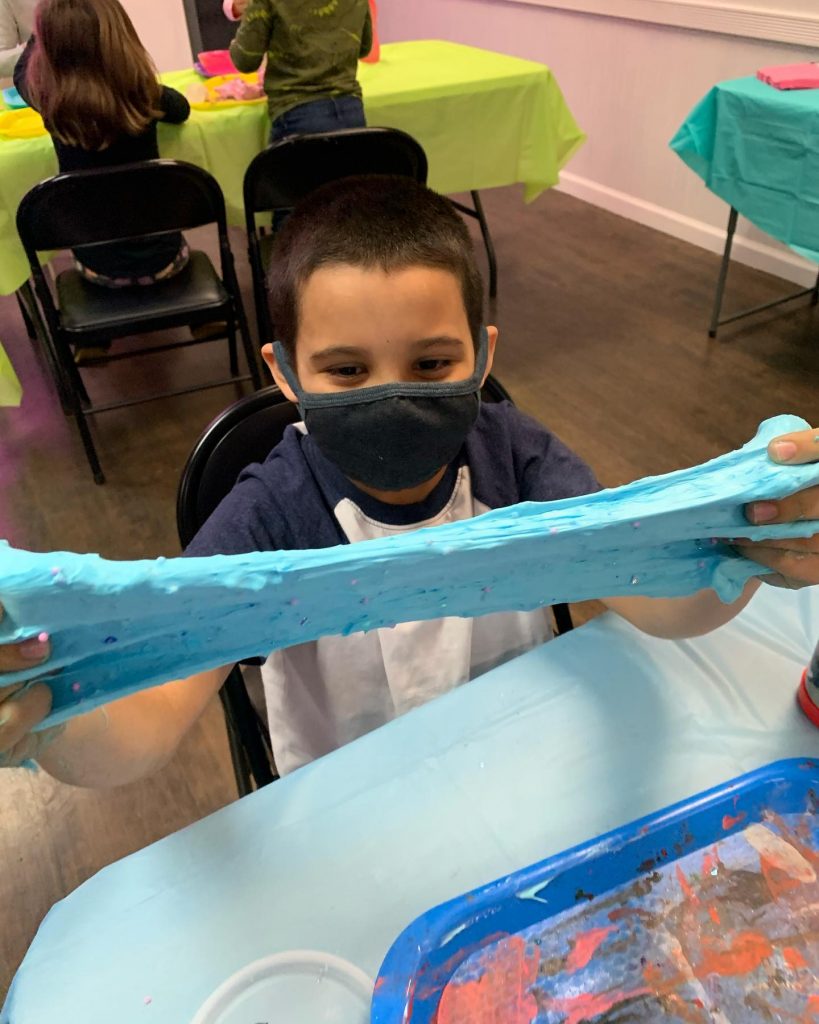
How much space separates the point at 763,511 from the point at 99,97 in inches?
86.3

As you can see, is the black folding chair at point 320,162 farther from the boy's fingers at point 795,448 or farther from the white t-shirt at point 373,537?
the boy's fingers at point 795,448

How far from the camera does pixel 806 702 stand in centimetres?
71

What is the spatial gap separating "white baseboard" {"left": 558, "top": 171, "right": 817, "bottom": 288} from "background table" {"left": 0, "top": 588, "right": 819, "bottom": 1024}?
9.42 ft

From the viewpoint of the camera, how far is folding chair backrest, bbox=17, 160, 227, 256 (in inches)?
75.0

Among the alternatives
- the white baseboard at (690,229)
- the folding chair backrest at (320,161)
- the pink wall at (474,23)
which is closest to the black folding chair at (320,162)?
the folding chair backrest at (320,161)

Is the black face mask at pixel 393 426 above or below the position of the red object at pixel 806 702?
above

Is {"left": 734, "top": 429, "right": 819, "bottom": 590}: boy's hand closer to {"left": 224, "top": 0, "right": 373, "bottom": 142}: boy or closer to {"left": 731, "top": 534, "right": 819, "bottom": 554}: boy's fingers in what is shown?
{"left": 731, "top": 534, "right": 819, "bottom": 554}: boy's fingers

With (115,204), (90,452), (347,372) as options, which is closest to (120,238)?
(115,204)

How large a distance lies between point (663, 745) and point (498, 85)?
2.54 m

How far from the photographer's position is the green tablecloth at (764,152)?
2266mm

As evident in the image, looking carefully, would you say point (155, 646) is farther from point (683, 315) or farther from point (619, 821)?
point (683, 315)

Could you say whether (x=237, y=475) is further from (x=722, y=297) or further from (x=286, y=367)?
(x=722, y=297)

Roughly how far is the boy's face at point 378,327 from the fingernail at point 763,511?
0.35 m

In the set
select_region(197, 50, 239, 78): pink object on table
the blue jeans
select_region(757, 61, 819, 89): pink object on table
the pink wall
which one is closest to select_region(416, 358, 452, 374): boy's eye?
the blue jeans
